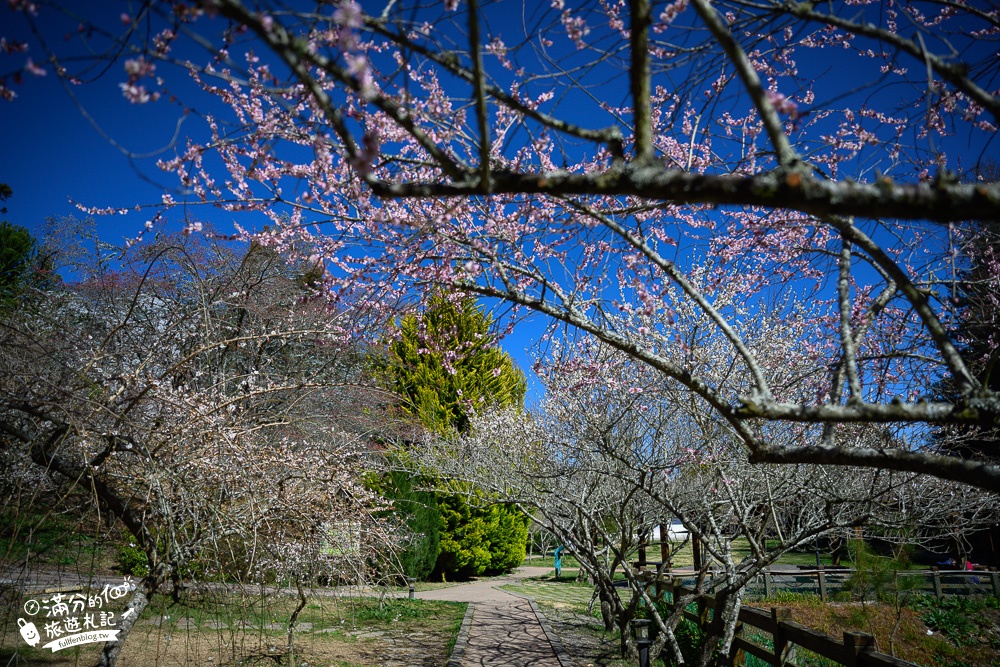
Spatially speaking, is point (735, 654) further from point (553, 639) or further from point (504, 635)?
point (504, 635)

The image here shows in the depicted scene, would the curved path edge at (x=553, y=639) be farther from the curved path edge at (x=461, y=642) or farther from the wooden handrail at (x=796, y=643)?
the wooden handrail at (x=796, y=643)

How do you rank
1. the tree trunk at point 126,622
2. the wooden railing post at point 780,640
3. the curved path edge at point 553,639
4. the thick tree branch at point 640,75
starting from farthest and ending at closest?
the curved path edge at point 553,639, the wooden railing post at point 780,640, the tree trunk at point 126,622, the thick tree branch at point 640,75

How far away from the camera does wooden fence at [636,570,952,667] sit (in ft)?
13.2

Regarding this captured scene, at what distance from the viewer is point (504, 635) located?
347 inches

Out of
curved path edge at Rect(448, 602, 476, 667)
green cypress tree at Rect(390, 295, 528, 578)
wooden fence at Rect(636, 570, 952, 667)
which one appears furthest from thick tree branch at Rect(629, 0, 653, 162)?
green cypress tree at Rect(390, 295, 528, 578)

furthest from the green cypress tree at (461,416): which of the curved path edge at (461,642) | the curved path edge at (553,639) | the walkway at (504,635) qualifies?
the curved path edge at (461,642)

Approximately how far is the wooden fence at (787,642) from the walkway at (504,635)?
1754mm

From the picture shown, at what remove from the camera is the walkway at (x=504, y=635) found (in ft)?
23.7

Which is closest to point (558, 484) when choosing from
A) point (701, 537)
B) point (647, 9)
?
point (701, 537)

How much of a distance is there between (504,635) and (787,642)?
4.69 meters

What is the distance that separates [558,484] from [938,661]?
5448 millimetres

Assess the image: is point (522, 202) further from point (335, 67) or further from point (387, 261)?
point (335, 67)

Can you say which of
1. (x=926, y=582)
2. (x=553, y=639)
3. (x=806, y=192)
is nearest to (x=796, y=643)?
(x=553, y=639)

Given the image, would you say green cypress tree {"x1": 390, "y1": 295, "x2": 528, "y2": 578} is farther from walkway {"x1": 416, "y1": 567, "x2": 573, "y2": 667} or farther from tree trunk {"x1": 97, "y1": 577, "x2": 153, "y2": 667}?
tree trunk {"x1": 97, "y1": 577, "x2": 153, "y2": 667}
